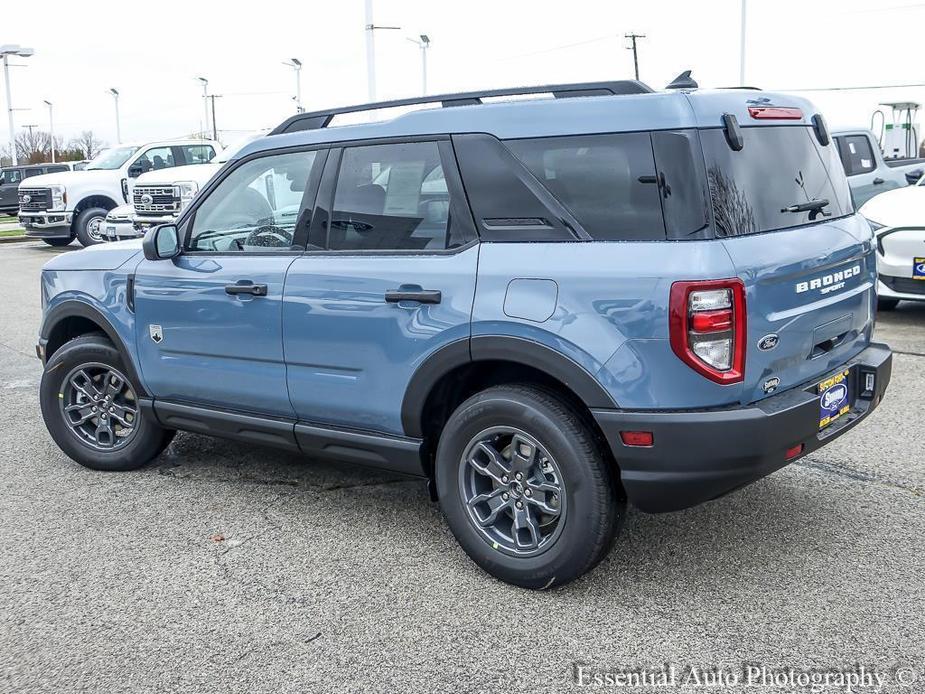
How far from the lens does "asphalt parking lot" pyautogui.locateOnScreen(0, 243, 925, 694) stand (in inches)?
126

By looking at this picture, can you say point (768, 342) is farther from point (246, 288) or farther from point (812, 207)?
point (246, 288)

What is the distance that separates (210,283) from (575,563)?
7.27ft

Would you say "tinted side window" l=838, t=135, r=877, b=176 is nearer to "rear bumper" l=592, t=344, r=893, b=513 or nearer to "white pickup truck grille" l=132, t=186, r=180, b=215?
"rear bumper" l=592, t=344, r=893, b=513

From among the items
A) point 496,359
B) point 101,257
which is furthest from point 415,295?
point 101,257

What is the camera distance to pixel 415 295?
384 cm

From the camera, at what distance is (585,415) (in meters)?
3.62

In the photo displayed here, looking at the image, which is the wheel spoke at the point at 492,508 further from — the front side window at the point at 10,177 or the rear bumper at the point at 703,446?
Result: the front side window at the point at 10,177

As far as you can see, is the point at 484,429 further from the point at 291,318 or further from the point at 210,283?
the point at 210,283

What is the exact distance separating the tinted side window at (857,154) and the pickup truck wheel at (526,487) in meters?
10.6

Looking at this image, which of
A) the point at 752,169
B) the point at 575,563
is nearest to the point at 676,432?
the point at 575,563

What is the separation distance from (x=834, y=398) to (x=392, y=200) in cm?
196

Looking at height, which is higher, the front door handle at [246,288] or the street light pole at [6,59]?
the street light pole at [6,59]

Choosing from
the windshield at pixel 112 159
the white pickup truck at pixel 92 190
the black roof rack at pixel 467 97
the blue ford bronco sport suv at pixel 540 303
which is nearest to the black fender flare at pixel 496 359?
the blue ford bronco sport suv at pixel 540 303

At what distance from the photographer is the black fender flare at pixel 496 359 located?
11.2 feet
